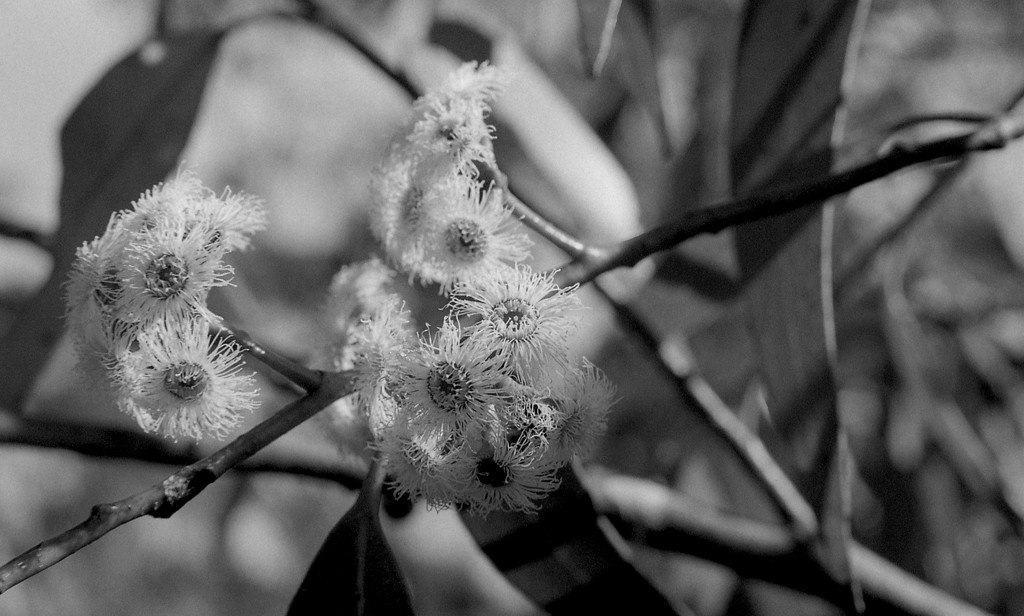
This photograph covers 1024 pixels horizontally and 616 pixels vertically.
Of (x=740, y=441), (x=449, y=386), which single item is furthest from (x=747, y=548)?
(x=449, y=386)

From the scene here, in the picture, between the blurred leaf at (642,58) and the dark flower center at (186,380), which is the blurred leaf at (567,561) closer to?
the dark flower center at (186,380)

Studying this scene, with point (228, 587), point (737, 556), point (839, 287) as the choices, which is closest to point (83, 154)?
point (737, 556)

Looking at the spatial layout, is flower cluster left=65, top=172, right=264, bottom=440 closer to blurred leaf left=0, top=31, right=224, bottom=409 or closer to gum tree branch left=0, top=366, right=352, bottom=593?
gum tree branch left=0, top=366, right=352, bottom=593

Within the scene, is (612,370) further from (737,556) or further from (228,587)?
(228,587)

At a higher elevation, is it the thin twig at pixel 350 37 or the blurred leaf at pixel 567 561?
the thin twig at pixel 350 37

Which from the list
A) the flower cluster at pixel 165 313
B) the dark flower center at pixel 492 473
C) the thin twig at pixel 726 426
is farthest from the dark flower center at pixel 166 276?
the thin twig at pixel 726 426

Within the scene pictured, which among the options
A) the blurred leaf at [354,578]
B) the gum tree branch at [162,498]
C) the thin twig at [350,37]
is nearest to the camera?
the gum tree branch at [162,498]

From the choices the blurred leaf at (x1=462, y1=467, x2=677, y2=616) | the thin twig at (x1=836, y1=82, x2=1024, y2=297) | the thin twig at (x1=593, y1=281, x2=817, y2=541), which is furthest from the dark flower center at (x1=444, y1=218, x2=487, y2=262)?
the thin twig at (x1=836, y1=82, x2=1024, y2=297)
